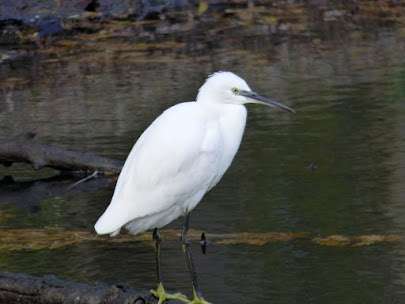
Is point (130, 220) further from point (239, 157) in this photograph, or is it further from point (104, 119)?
point (104, 119)

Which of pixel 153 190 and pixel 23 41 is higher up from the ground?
pixel 153 190

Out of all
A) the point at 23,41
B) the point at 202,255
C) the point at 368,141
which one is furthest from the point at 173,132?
the point at 23,41

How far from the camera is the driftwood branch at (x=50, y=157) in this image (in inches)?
324

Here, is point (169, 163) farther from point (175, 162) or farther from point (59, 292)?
point (59, 292)

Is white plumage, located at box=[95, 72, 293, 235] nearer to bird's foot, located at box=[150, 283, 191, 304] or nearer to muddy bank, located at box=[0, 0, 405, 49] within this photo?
bird's foot, located at box=[150, 283, 191, 304]

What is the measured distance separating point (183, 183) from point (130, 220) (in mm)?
354

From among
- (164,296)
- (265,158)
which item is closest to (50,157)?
(265,158)

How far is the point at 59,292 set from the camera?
4.93 metres

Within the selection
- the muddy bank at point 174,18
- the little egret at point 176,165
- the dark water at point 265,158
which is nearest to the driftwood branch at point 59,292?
the little egret at point 176,165

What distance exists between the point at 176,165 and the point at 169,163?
38mm

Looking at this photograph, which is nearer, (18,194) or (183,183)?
(183,183)

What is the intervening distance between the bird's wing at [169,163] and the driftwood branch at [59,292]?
0.43 metres

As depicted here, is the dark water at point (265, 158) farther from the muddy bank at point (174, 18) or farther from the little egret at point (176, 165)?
the muddy bank at point (174, 18)

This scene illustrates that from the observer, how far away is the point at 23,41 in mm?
16500
